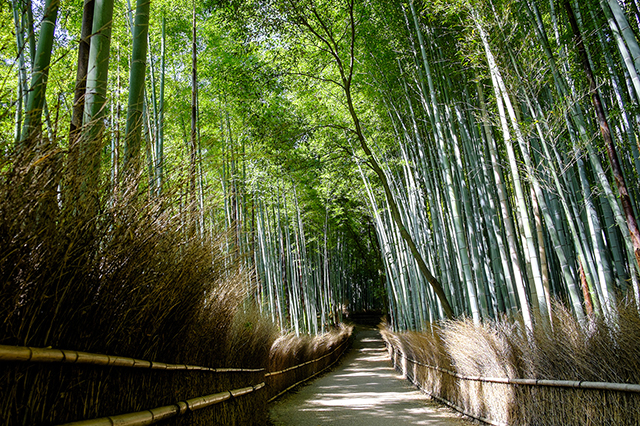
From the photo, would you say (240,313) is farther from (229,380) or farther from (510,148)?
(510,148)

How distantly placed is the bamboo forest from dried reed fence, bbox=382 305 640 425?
0.01 metres

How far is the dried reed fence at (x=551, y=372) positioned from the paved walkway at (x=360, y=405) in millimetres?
477

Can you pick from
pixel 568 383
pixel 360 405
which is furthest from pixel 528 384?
pixel 360 405

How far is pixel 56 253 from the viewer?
1305 mm

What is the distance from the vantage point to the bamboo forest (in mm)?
1352

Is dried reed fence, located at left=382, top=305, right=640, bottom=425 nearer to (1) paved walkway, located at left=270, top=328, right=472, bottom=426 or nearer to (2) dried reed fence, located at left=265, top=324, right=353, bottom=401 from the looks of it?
(1) paved walkway, located at left=270, top=328, right=472, bottom=426

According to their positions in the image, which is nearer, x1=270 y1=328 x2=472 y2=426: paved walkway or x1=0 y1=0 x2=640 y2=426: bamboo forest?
x1=0 y1=0 x2=640 y2=426: bamboo forest

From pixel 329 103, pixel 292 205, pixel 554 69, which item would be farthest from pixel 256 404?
pixel 292 205

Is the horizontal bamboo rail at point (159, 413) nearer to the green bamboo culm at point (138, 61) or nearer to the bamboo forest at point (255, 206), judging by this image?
the bamboo forest at point (255, 206)

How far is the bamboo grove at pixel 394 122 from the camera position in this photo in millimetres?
1920

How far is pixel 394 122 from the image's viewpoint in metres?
6.76

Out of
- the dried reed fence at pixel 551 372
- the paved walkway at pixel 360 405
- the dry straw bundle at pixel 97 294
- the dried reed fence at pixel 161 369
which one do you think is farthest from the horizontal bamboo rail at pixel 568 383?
the dry straw bundle at pixel 97 294

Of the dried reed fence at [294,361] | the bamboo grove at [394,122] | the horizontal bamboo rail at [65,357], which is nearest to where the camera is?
the horizontal bamboo rail at [65,357]

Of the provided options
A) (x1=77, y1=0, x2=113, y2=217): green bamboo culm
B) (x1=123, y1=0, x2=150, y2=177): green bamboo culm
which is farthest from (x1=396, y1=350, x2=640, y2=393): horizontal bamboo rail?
(x1=123, y1=0, x2=150, y2=177): green bamboo culm
